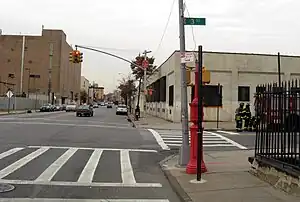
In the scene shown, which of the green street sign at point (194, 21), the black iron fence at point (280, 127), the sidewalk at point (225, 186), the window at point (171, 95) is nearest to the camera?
the sidewalk at point (225, 186)

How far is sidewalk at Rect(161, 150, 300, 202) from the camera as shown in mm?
8016

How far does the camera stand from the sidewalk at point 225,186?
8.02 m

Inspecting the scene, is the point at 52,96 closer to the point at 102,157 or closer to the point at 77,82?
the point at 77,82

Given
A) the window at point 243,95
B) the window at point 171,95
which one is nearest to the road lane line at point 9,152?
the window at point 171,95

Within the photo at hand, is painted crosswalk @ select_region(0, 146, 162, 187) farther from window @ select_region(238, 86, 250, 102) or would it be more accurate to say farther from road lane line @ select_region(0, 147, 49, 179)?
window @ select_region(238, 86, 250, 102)

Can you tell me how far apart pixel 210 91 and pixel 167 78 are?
7.16 metres

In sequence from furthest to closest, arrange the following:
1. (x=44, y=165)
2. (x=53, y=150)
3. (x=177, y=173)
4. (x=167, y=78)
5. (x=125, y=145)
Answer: (x=167, y=78)
(x=125, y=145)
(x=53, y=150)
(x=44, y=165)
(x=177, y=173)

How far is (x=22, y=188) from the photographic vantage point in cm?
889

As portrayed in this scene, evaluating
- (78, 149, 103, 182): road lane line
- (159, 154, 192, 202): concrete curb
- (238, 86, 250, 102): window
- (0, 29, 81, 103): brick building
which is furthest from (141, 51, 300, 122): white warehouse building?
(0, 29, 81, 103): brick building

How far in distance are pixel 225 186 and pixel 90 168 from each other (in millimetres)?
4128

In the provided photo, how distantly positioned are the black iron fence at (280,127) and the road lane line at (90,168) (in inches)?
161

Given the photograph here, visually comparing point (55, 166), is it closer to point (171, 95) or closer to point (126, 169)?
point (126, 169)

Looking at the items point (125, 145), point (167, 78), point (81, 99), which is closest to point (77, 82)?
point (81, 99)

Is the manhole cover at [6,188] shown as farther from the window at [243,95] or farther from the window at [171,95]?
the window at [243,95]
